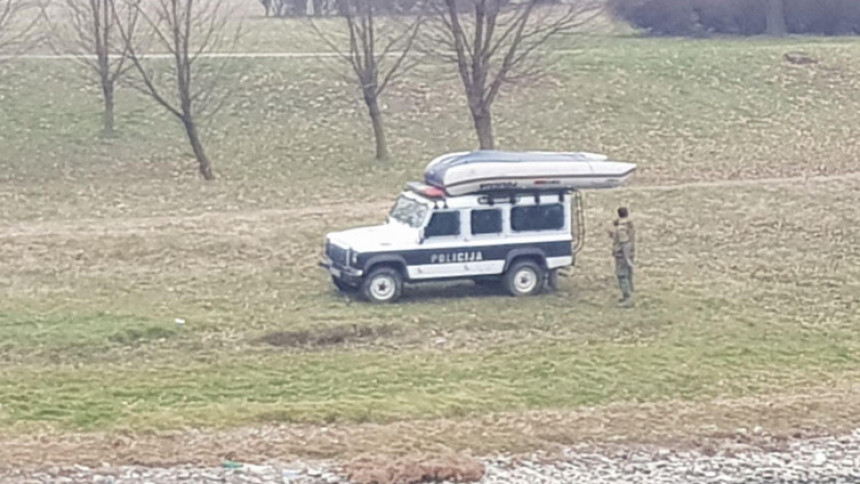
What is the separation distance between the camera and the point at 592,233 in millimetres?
28078

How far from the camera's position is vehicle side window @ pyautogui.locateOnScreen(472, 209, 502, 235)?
22297mm

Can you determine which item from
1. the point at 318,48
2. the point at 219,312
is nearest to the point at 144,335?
the point at 219,312

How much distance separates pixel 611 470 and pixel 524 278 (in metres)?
8.85

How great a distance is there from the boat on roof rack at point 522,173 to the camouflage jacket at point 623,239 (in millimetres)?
854

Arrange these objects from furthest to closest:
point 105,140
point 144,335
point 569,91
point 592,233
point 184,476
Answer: point 569,91, point 105,140, point 592,233, point 144,335, point 184,476

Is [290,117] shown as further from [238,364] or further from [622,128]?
[238,364]

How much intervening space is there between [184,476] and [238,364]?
5510mm

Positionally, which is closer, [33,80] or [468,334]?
[468,334]

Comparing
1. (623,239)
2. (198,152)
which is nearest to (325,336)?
(623,239)

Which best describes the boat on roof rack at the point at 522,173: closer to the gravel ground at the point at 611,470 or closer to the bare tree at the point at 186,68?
the gravel ground at the point at 611,470

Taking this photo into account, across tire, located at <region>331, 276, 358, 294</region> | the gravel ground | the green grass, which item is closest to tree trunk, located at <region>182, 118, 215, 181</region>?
tire, located at <region>331, 276, 358, 294</region>

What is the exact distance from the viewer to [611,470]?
1396cm

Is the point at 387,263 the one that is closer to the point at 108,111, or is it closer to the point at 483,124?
the point at 483,124

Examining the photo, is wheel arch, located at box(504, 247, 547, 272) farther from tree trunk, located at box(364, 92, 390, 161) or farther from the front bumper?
tree trunk, located at box(364, 92, 390, 161)
